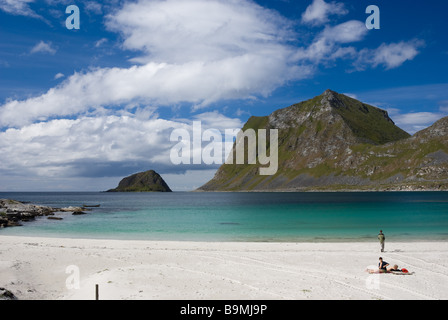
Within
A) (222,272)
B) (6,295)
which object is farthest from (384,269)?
(6,295)

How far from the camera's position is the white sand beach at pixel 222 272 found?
62.0 ft

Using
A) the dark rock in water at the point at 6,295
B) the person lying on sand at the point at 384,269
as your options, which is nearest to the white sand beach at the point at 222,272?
the person lying on sand at the point at 384,269

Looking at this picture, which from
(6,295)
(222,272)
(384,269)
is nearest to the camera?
(6,295)

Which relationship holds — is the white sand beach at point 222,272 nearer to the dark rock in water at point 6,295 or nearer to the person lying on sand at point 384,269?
the person lying on sand at point 384,269

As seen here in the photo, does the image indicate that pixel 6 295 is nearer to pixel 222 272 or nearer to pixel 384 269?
pixel 222 272

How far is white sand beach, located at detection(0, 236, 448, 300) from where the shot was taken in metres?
18.9

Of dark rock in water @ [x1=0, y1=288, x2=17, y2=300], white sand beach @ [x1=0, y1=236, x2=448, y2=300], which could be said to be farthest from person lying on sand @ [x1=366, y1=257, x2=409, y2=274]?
dark rock in water @ [x1=0, y1=288, x2=17, y2=300]

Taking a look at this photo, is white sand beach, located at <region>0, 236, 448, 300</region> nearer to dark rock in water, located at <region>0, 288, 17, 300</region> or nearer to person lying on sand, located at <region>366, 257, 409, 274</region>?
person lying on sand, located at <region>366, 257, 409, 274</region>

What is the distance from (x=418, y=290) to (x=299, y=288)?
684 cm

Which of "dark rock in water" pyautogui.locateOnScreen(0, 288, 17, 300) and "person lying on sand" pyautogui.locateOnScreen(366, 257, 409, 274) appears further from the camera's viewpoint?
"person lying on sand" pyautogui.locateOnScreen(366, 257, 409, 274)

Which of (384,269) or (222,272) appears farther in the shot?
(222,272)

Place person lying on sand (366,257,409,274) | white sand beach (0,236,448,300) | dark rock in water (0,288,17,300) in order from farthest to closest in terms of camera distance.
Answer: person lying on sand (366,257,409,274), white sand beach (0,236,448,300), dark rock in water (0,288,17,300)

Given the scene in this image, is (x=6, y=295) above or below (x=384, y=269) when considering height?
above

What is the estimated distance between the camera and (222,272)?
2400 cm
